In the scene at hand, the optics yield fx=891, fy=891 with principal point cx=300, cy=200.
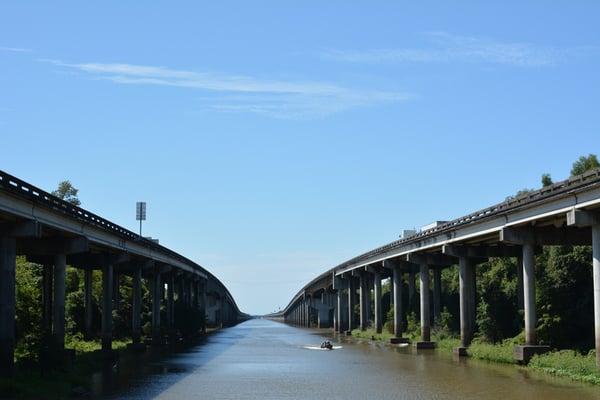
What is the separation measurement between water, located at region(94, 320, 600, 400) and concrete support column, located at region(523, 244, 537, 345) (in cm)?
256

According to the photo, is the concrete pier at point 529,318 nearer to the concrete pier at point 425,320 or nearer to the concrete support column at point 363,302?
the concrete pier at point 425,320

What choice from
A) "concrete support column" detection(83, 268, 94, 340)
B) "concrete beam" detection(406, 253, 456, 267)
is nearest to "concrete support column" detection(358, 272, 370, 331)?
"concrete beam" detection(406, 253, 456, 267)

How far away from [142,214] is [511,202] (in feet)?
224

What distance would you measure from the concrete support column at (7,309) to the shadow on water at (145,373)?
421cm

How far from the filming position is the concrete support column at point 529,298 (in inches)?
2060

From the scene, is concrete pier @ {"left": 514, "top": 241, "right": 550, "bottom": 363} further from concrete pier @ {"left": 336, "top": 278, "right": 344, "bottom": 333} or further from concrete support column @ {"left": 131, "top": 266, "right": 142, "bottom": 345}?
concrete pier @ {"left": 336, "top": 278, "right": 344, "bottom": 333}

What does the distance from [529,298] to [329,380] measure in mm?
14280

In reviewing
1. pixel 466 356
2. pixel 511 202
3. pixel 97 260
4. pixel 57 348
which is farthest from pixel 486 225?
pixel 97 260

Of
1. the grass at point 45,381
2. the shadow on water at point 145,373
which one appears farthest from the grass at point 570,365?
the grass at point 45,381

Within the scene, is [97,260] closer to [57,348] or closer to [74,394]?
[57,348]

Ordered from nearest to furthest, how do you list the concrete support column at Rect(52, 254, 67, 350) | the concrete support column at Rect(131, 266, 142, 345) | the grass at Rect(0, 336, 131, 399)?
1. the grass at Rect(0, 336, 131, 399)
2. the concrete support column at Rect(52, 254, 67, 350)
3. the concrete support column at Rect(131, 266, 142, 345)

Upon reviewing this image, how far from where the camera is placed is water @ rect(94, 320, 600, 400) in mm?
38250

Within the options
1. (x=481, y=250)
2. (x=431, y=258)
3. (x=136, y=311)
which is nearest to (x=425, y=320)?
(x=431, y=258)

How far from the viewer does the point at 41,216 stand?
1871 inches
